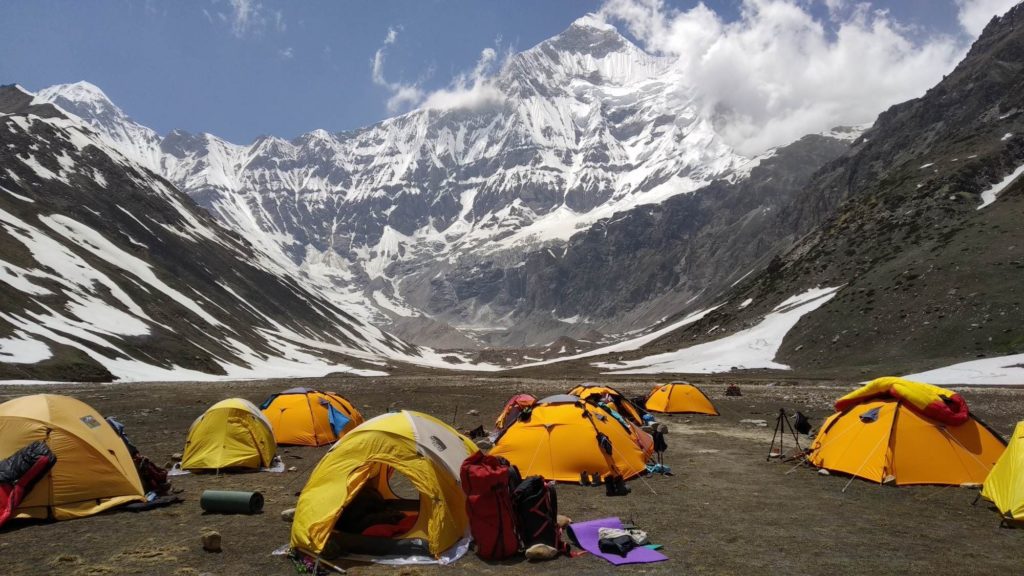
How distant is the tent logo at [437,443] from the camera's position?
11648 mm

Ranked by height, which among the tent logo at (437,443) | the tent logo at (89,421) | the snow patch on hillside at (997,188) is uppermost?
the snow patch on hillside at (997,188)

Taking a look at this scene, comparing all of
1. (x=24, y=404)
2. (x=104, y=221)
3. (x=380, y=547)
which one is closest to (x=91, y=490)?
(x=24, y=404)

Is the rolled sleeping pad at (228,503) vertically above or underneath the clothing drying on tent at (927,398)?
underneath

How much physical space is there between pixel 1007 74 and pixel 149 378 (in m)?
171

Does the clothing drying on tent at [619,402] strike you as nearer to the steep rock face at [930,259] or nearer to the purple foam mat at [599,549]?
the purple foam mat at [599,549]

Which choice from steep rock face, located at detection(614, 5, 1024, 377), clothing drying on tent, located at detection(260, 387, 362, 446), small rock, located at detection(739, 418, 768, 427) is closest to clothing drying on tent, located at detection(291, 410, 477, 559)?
clothing drying on tent, located at detection(260, 387, 362, 446)

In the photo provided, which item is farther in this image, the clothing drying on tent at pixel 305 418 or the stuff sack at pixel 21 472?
the clothing drying on tent at pixel 305 418

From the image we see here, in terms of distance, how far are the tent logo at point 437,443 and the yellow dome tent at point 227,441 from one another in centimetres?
831

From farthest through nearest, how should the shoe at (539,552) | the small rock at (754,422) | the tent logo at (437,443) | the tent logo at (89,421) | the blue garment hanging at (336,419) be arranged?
the small rock at (754,422) → the blue garment hanging at (336,419) → the tent logo at (89,421) → the tent logo at (437,443) → the shoe at (539,552)

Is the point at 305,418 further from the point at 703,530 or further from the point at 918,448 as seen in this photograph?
the point at 918,448

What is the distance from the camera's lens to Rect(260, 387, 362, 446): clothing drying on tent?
72.4 ft

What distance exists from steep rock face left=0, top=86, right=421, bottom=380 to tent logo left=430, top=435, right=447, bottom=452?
160 feet

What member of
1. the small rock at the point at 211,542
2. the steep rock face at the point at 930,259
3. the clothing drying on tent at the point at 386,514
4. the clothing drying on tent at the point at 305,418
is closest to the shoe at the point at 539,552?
the clothing drying on tent at the point at 386,514

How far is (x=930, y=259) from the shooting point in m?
69.2
